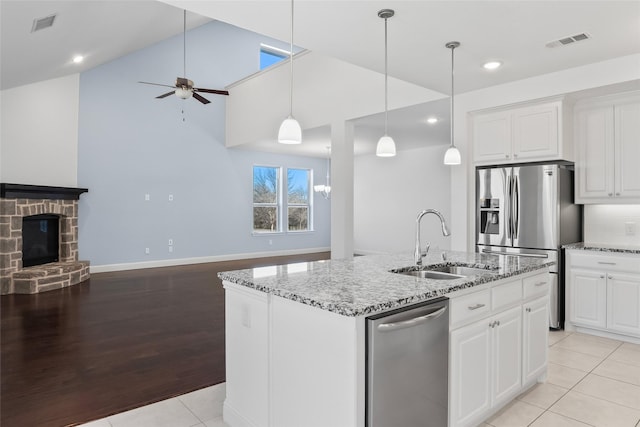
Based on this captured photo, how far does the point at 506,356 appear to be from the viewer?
2.37m

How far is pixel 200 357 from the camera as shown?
3.28 meters

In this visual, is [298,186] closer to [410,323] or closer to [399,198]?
[399,198]

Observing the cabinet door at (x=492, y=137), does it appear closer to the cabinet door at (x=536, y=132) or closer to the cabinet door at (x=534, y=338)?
the cabinet door at (x=536, y=132)

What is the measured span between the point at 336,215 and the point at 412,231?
313 cm

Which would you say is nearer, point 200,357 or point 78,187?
point 200,357

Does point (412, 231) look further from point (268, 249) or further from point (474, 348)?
point (474, 348)

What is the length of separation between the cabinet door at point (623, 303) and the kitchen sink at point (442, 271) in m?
2.09

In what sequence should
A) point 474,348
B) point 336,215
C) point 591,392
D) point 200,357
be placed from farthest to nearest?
1. point 336,215
2. point 200,357
3. point 591,392
4. point 474,348

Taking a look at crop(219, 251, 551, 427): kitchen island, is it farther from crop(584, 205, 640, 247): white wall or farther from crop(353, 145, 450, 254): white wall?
crop(353, 145, 450, 254): white wall

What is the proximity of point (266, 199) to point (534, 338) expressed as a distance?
7925 mm

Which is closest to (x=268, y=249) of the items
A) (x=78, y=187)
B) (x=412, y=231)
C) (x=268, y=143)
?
(x=268, y=143)

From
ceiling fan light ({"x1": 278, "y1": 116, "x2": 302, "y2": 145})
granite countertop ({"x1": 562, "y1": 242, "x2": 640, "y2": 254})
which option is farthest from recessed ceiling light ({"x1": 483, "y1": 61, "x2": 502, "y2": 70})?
ceiling fan light ({"x1": 278, "y1": 116, "x2": 302, "y2": 145})

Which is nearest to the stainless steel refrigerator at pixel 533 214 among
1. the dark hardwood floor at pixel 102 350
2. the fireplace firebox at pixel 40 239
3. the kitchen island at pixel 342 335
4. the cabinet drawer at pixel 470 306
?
the kitchen island at pixel 342 335

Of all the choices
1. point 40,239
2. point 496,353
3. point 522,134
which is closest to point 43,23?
point 40,239
